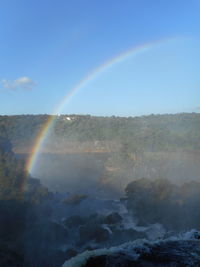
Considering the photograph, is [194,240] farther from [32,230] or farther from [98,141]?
[98,141]

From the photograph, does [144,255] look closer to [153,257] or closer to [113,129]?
[153,257]

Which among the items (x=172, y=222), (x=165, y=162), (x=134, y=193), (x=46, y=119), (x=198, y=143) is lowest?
(x=172, y=222)

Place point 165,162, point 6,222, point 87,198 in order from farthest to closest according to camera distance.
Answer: point 165,162 → point 87,198 → point 6,222

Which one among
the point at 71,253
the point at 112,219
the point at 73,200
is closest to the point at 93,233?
the point at 71,253

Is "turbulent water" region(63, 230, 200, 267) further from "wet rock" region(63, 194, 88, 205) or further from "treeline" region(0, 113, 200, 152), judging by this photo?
"treeline" region(0, 113, 200, 152)

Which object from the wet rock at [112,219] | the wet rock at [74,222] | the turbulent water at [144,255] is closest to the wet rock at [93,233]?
the wet rock at [74,222]

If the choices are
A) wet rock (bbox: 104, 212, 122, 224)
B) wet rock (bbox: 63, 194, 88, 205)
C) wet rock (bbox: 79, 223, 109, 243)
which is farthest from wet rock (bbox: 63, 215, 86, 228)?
wet rock (bbox: 63, 194, 88, 205)

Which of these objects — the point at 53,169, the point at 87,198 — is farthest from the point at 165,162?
the point at 53,169

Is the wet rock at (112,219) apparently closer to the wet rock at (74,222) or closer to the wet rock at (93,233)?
the wet rock at (74,222)
